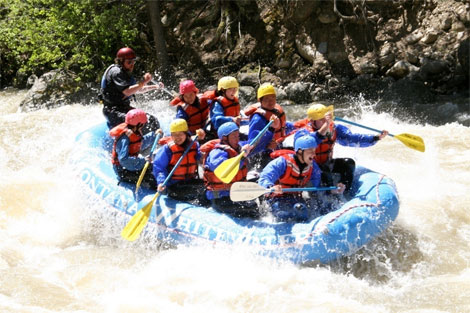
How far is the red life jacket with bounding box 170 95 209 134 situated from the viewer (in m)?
6.80

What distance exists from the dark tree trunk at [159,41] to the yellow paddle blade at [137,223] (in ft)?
23.5

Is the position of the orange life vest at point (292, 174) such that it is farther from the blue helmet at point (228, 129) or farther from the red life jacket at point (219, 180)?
the blue helmet at point (228, 129)

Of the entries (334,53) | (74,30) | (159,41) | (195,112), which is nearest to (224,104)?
(195,112)

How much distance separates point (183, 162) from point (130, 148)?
691 mm

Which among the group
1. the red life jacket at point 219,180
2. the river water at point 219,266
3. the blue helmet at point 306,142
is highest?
the blue helmet at point 306,142

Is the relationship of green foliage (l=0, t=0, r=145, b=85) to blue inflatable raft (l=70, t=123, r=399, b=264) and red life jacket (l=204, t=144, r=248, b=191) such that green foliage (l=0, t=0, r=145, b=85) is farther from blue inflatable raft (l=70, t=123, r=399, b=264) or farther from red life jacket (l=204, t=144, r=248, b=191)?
red life jacket (l=204, t=144, r=248, b=191)

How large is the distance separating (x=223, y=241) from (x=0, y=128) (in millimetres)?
6581

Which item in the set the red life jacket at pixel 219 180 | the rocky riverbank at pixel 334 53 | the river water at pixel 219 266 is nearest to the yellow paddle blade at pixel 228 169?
the red life jacket at pixel 219 180

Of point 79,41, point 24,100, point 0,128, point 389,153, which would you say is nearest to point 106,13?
point 79,41

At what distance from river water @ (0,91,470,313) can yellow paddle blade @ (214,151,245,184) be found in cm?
66

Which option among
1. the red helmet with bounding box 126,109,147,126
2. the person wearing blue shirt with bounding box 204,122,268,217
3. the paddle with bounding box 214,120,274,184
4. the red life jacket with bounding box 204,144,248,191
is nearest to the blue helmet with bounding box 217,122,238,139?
the person wearing blue shirt with bounding box 204,122,268,217

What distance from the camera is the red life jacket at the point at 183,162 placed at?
5836 mm

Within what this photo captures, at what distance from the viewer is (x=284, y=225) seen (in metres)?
5.21

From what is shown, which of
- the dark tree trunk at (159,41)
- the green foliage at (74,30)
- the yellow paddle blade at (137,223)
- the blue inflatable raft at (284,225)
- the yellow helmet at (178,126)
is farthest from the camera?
the dark tree trunk at (159,41)
